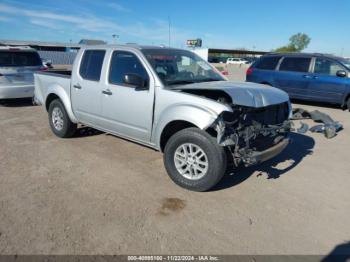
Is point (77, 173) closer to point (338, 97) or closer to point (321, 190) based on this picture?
point (321, 190)

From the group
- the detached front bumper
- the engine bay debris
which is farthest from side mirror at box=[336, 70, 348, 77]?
the detached front bumper

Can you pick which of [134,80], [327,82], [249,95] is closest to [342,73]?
[327,82]

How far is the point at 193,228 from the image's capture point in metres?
3.22

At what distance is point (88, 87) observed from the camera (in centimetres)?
527

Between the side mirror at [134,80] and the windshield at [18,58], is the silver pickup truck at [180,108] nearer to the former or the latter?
the side mirror at [134,80]

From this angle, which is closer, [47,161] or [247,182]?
[247,182]

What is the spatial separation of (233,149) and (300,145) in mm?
3060

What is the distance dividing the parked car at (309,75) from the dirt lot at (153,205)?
16.5 ft

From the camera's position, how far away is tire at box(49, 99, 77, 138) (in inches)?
236

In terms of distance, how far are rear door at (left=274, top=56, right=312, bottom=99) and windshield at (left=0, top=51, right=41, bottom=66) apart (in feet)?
27.2

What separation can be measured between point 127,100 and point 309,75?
795 centimetres

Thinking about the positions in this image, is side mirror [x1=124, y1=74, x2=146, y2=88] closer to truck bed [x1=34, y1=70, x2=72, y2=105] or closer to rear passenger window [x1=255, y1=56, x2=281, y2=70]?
truck bed [x1=34, y1=70, x2=72, y2=105]

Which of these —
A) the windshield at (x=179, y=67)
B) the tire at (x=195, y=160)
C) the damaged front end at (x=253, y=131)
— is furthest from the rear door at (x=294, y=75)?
A: the tire at (x=195, y=160)

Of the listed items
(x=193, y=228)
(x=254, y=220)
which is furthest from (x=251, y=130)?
(x=193, y=228)
